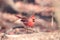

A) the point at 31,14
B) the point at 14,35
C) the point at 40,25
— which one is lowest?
the point at 14,35

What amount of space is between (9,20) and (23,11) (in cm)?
18

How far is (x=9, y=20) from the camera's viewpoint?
145cm

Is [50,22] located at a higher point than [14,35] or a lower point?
higher

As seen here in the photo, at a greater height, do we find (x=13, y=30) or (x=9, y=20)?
(x=9, y=20)

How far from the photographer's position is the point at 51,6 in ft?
4.91

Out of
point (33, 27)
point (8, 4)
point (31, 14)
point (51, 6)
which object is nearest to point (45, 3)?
point (51, 6)

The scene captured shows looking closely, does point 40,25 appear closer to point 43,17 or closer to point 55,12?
point 43,17

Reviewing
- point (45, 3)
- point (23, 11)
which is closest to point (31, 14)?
point (23, 11)

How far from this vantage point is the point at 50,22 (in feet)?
4.88

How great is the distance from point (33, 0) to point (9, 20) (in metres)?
0.35

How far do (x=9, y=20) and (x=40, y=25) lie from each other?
13.7 inches

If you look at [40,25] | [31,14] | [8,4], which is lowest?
[40,25]

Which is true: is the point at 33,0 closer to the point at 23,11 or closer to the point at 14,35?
the point at 23,11

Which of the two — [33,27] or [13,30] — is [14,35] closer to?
[13,30]
